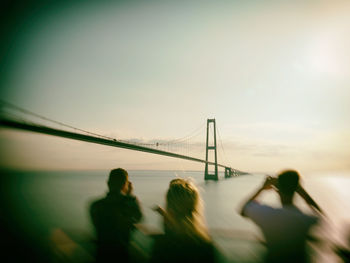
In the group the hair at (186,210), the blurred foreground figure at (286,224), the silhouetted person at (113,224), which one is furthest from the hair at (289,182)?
the silhouetted person at (113,224)

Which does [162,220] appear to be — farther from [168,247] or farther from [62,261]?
[62,261]

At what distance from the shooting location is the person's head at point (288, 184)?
112 centimetres

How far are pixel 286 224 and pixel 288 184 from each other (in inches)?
8.5

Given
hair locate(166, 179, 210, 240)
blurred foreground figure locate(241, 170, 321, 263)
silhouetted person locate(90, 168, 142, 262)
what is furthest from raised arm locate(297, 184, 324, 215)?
silhouetted person locate(90, 168, 142, 262)

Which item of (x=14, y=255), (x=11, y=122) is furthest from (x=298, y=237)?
(x=11, y=122)

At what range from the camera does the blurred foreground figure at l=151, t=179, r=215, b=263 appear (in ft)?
3.22

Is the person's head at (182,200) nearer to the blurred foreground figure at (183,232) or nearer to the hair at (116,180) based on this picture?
the blurred foreground figure at (183,232)

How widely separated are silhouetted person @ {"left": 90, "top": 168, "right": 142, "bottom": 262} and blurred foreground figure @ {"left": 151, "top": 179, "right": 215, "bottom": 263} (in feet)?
1.09

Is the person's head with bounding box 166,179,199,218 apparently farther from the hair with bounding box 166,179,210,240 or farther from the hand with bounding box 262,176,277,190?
the hand with bounding box 262,176,277,190

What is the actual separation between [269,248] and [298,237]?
0.51 feet

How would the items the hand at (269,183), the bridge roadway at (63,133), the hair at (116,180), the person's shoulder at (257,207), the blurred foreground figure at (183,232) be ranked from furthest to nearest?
the bridge roadway at (63,133), the hair at (116,180), the hand at (269,183), the person's shoulder at (257,207), the blurred foreground figure at (183,232)

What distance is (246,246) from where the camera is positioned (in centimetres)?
680

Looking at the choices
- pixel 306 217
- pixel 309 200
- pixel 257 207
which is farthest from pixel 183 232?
pixel 309 200

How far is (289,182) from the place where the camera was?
112 centimetres
